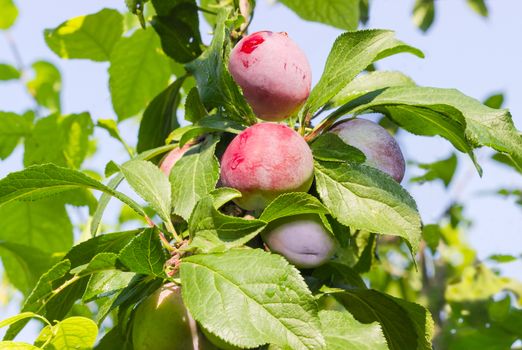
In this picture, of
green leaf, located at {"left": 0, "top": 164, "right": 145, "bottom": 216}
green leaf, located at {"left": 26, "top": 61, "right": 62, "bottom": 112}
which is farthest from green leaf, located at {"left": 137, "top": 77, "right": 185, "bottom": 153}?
green leaf, located at {"left": 26, "top": 61, "right": 62, "bottom": 112}

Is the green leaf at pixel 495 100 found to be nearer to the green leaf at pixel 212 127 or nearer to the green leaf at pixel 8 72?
the green leaf at pixel 212 127

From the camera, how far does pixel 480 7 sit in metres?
2.14

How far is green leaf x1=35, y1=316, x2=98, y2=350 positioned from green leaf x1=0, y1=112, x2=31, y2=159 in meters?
0.92

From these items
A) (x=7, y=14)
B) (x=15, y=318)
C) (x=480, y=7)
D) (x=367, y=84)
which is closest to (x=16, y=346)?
(x=15, y=318)

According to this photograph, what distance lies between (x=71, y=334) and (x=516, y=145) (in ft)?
1.91

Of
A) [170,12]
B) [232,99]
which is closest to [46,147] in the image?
[170,12]

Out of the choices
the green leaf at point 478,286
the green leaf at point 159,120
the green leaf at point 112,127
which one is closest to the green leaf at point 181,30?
the green leaf at point 159,120

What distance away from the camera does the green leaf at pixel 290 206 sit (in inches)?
30.9

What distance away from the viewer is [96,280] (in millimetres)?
804

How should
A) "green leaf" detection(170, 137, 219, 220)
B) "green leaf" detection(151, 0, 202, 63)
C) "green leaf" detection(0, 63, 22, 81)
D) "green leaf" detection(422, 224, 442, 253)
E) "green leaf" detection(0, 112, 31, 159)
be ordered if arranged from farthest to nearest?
"green leaf" detection(0, 63, 22, 81), "green leaf" detection(422, 224, 442, 253), "green leaf" detection(0, 112, 31, 159), "green leaf" detection(151, 0, 202, 63), "green leaf" detection(170, 137, 219, 220)

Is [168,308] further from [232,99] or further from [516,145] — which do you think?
[516,145]

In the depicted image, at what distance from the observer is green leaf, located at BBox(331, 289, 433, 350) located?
91 centimetres

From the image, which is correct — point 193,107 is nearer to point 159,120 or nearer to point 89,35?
point 159,120

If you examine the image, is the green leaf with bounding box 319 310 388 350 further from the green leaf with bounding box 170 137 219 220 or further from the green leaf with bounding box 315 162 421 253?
the green leaf with bounding box 170 137 219 220
